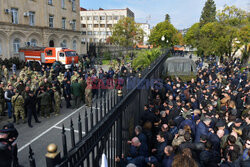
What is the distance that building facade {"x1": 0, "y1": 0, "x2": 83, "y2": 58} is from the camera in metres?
23.0

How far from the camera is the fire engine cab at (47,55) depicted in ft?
73.2

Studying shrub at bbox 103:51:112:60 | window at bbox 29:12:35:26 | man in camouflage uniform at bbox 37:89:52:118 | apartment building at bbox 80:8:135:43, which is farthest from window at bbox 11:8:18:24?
apartment building at bbox 80:8:135:43

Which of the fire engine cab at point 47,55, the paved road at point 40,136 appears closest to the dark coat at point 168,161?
the paved road at point 40,136

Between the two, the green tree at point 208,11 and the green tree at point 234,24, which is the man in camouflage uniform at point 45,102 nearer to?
the green tree at point 234,24

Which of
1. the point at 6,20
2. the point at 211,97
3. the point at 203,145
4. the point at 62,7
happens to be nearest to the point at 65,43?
the point at 62,7

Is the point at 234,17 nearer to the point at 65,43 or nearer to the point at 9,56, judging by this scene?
the point at 65,43

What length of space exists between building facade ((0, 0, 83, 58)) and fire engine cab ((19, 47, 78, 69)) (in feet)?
7.91

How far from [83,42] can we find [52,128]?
36.9 metres

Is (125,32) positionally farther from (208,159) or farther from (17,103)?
(208,159)

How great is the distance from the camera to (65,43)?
112 feet

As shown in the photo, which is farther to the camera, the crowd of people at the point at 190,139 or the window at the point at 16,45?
the window at the point at 16,45

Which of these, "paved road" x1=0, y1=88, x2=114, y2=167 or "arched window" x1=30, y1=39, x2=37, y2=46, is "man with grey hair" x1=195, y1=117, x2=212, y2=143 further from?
"arched window" x1=30, y1=39, x2=37, y2=46

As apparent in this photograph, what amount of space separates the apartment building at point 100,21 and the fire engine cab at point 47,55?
45960 millimetres

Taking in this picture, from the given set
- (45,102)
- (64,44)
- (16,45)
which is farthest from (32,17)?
(45,102)
